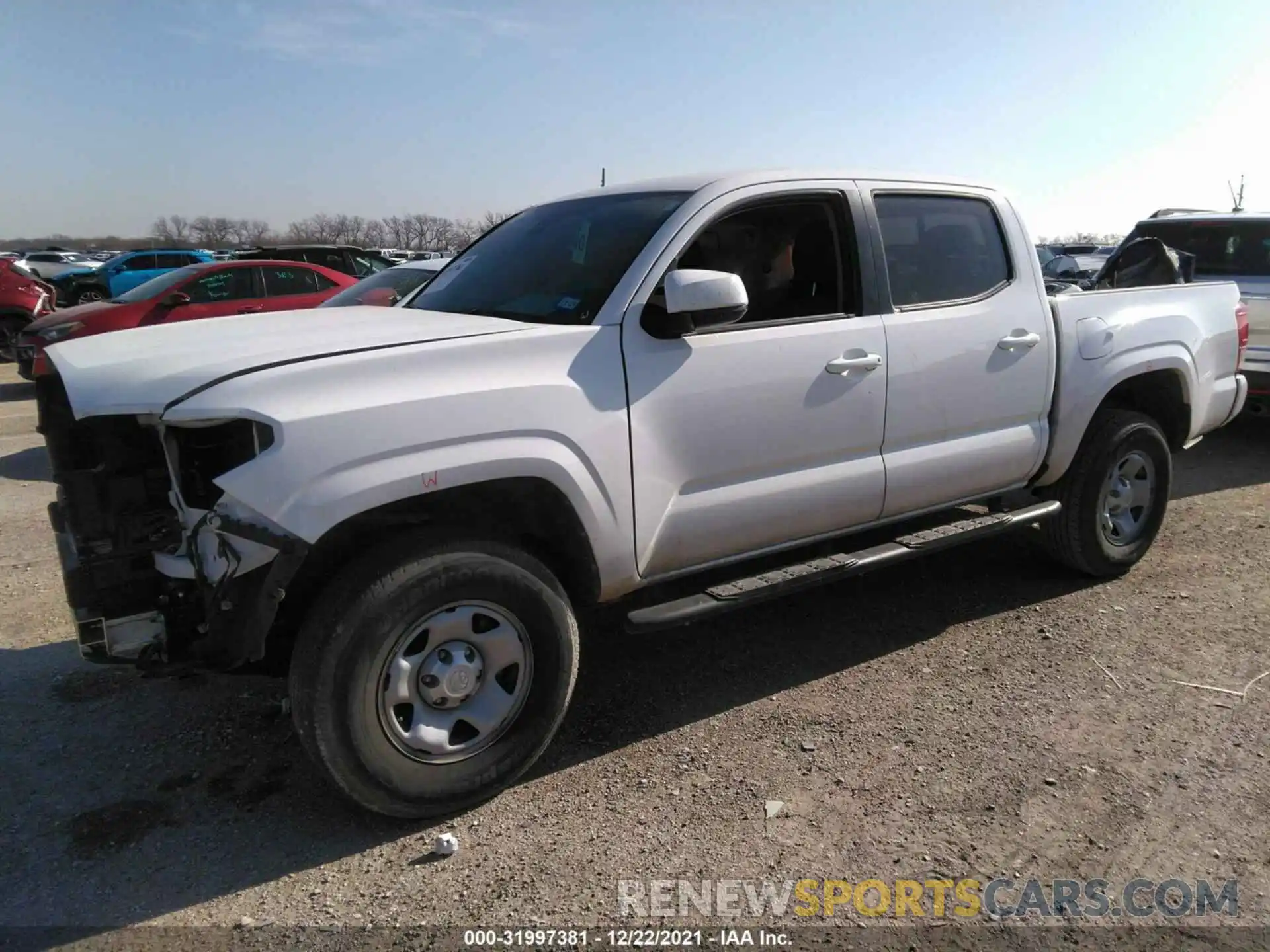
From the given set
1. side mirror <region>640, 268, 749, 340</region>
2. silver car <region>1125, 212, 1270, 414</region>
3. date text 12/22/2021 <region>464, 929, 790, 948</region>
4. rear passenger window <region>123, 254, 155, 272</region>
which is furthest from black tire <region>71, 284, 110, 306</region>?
date text 12/22/2021 <region>464, 929, 790, 948</region>

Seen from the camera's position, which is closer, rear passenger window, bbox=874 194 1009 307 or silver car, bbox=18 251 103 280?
rear passenger window, bbox=874 194 1009 307

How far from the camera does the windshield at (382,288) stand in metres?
8.24

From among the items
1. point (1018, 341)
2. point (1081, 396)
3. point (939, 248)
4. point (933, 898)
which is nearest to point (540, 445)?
point (933, 898)

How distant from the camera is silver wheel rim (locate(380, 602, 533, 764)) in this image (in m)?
2.81

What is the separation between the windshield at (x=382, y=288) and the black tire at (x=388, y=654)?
5.50m

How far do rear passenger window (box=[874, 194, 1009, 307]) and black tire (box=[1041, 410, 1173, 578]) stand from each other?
3.38ft

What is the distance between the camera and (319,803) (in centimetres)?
306

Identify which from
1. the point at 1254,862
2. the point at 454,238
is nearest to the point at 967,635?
the point at 1254,862

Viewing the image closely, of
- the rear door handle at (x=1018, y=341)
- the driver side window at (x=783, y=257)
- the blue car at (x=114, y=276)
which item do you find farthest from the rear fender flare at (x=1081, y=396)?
the blue car at (x=114, y=276)

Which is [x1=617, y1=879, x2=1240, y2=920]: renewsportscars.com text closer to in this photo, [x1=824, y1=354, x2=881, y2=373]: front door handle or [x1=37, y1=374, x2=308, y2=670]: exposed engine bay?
[x1=37, y1=374, x2=308, y2=670]: exposed engine bay

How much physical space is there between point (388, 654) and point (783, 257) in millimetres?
2233

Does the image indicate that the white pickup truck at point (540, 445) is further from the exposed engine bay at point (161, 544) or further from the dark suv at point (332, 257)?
the dark suv at point (332, 257)

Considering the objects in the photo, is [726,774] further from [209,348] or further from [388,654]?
[209,348]

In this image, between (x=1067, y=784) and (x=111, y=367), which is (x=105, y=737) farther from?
(x=1067, y=784)
